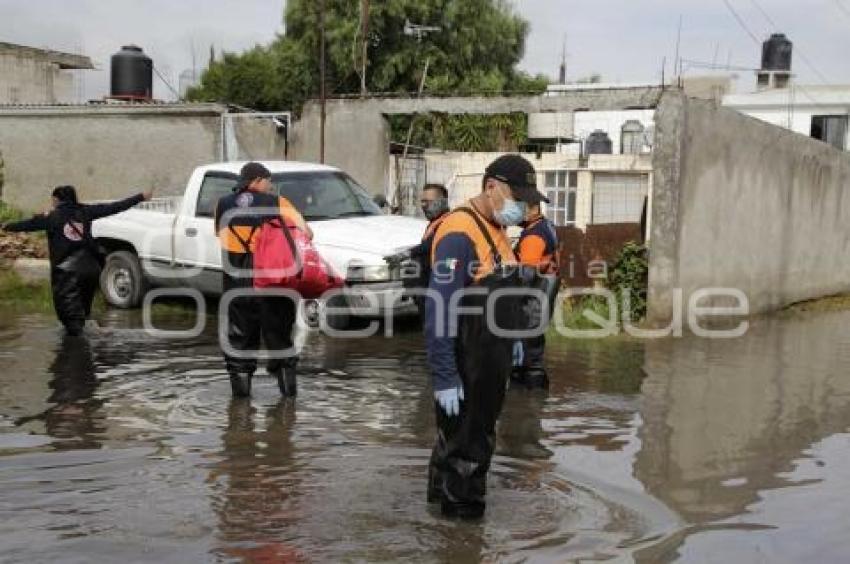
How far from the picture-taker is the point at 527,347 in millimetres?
8773

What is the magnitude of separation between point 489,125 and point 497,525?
18.7 meters

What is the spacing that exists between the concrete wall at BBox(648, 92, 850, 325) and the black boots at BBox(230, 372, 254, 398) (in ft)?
18.1

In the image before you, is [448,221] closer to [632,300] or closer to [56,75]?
[632,300]

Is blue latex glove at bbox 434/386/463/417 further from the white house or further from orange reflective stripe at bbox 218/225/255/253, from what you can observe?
the white house

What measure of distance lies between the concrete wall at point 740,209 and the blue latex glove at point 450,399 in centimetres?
737

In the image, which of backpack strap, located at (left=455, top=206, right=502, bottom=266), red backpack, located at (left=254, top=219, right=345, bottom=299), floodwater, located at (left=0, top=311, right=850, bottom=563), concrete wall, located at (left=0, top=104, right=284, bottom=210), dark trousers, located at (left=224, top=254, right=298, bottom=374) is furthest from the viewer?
concrete wall, located at (left=0, top=104, right=284, bottom=210)

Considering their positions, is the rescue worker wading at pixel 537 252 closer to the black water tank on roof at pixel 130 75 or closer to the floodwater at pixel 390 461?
the floodwater at pixel 390 461

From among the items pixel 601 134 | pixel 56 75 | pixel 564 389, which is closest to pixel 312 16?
pixel 56 75

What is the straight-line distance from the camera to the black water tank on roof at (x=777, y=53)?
133 ft

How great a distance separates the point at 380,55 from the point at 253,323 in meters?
34.4

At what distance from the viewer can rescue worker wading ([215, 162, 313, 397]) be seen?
8039 millimetres

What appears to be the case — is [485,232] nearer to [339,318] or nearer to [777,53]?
[339,318]

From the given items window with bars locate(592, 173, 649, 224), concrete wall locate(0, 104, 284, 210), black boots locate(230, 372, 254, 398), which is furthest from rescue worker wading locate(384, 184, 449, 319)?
window with bars locate(592, 173, 649, 224)

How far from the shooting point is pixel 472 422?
17.2 ft
